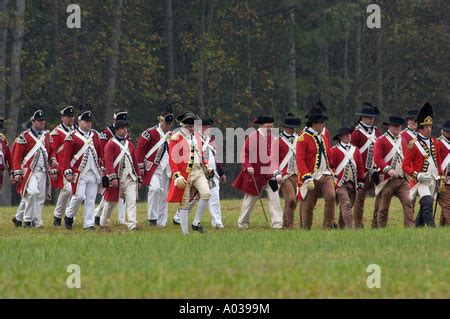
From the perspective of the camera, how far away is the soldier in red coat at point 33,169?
22.9m

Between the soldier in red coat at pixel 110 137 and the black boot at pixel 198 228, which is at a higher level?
the soldier in red coat at pixel 110 137

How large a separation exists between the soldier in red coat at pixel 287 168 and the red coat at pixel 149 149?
221cm

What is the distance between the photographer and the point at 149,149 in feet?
78.8

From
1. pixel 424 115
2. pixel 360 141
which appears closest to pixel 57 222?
pixel 360 141

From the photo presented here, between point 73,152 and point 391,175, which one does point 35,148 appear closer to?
point 73,152

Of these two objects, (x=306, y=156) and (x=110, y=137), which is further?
(x=110, y=137)

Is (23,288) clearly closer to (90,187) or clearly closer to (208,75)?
(90,187)

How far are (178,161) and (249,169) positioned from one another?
2.79 meters

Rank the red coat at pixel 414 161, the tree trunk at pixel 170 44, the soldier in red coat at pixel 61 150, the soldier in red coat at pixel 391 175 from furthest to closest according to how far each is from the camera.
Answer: the tree trunk at pixel 170 44 → the soldier in red coat at pixel 61 150 → the soldier in red coat at pixel 391 175 → the red coat at pixel 414 161

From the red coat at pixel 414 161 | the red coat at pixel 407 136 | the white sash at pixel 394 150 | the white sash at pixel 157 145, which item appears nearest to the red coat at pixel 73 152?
the white sash at pixel 157 145

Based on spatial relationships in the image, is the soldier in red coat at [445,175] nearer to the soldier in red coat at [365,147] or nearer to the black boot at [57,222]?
the soldier in red coat at [365,147]

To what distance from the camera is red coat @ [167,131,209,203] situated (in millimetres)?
20094
